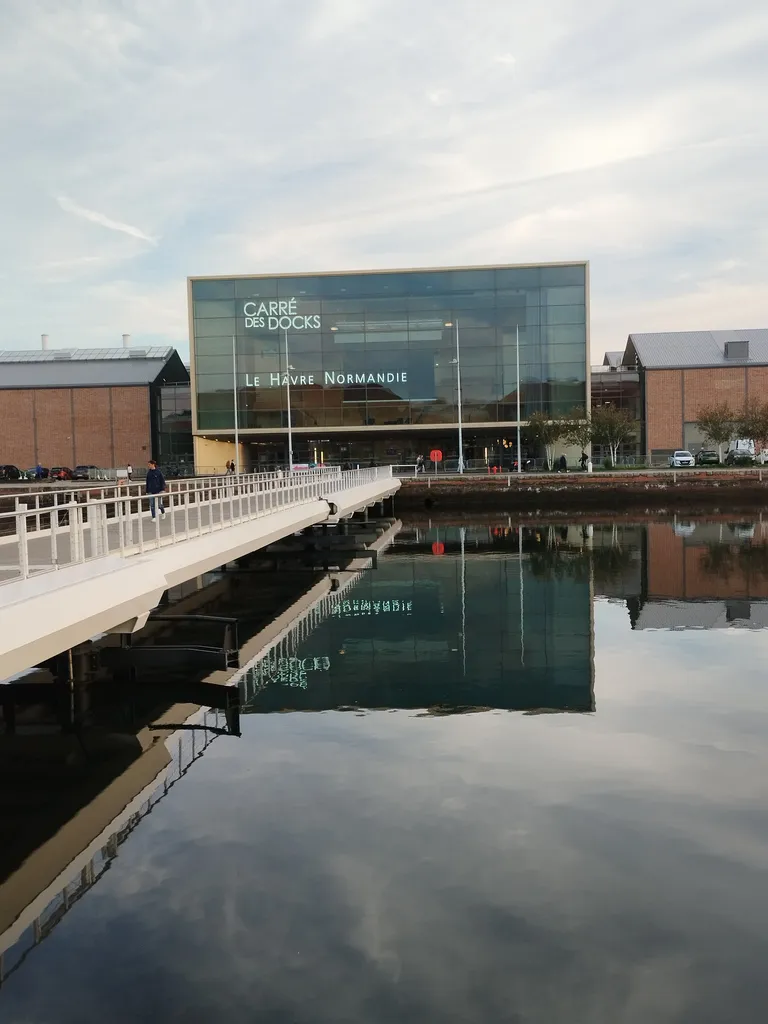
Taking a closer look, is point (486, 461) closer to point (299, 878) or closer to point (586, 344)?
point (586, 344)

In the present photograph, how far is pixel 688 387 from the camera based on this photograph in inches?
2761

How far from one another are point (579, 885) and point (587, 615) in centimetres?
1527

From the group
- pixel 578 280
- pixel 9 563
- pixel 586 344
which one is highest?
pixel 578 280

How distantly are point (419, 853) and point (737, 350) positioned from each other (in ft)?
225

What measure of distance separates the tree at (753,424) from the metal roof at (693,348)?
6408 millimetres

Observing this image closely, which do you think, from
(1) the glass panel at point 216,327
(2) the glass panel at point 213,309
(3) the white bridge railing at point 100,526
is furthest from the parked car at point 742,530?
(2) the glass panel at point 213,309

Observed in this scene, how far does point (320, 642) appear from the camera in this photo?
67.6ft

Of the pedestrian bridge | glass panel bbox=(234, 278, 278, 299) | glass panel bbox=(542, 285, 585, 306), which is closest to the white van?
glass panel bbox=(542, 285, 585, 306)

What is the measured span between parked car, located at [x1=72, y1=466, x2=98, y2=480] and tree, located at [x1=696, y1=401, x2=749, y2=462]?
41264 mm

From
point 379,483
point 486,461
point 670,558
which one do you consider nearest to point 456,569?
point 670,558

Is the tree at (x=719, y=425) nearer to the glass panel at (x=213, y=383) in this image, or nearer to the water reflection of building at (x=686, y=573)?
the water reflection of building at (x=686, y=573)

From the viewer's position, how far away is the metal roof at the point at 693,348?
232 ft

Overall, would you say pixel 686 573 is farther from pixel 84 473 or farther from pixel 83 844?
pixel 84 473

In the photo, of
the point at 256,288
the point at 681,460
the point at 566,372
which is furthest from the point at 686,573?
the point at 256,288
